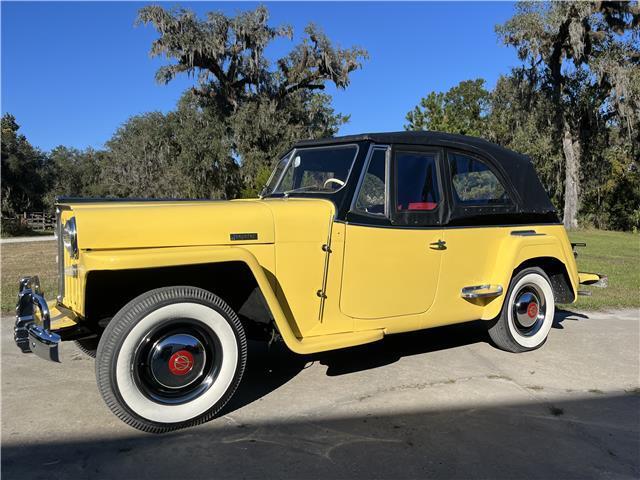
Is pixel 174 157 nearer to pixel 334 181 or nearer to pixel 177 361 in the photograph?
pixel 334 181

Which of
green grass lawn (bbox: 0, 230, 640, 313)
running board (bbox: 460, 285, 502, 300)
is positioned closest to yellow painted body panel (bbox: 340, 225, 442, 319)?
running board (bbox: 460, 285, 502, 300)

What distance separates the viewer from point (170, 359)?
10.6ft

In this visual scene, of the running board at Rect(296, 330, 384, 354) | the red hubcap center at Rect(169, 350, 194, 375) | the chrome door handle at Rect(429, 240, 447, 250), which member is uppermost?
the chrome door handle at Rect(429, 240, 447, 250)

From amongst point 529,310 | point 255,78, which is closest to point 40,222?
point 255,78

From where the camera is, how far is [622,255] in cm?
1534

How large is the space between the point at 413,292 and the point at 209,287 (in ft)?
5.32

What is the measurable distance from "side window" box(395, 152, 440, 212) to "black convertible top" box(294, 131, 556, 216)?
0.13 metres

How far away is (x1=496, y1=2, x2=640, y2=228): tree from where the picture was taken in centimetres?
2502

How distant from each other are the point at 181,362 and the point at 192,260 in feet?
2.19

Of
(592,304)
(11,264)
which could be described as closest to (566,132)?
(592,304)

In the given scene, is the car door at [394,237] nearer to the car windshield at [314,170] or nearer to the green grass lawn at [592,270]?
the car windshield at [314,170]

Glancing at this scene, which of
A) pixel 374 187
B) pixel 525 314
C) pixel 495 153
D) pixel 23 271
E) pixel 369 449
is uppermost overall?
pixel 495 153

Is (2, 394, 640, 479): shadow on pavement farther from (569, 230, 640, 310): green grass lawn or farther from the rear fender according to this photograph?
(569, 230, 640, 310): green grass lawn

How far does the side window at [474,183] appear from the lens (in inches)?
178
